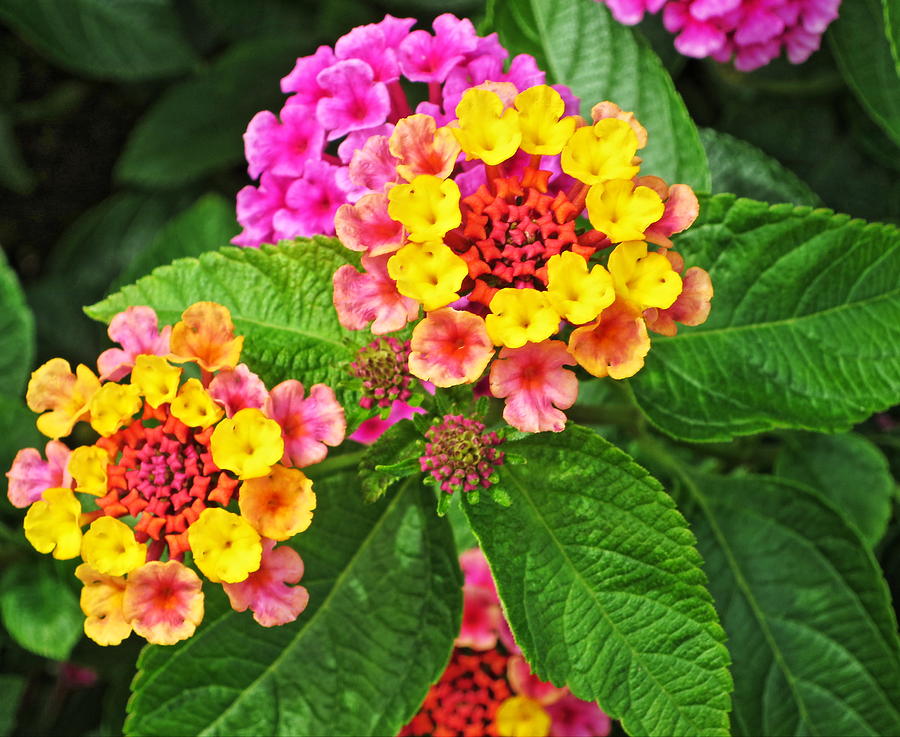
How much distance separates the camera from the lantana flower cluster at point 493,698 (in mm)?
1300

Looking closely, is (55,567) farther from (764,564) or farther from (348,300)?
(764,564)

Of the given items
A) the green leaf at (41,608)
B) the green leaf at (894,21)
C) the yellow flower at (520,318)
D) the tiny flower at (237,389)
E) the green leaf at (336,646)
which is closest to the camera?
the yellow flower at (520,318)

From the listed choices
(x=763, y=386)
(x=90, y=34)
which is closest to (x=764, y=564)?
(x=763, y=386)

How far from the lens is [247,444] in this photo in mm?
957

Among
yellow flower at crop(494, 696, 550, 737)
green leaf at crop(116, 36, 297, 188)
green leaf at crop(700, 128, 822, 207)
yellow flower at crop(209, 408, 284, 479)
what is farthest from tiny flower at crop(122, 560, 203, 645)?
green leaf at crop(116, 36, 297, 188)

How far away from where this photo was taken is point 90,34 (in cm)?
190

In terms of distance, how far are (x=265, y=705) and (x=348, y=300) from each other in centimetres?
48

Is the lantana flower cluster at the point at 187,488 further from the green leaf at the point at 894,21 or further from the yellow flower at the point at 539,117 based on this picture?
the green leaf at the point at 894,21

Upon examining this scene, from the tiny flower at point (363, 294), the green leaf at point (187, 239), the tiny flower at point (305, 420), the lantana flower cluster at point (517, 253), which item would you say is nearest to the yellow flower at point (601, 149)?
the lantana flower cluster at point (517, 253)

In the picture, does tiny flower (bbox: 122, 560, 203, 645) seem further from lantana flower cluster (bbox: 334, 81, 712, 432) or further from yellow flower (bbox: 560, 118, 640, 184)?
yellow flower (bbox: 560, 118, 640, 184)

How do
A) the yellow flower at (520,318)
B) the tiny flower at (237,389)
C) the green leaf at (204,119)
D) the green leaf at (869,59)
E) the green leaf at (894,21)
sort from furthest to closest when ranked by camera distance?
the green leaf at (204,119), the green leaf at (869,59), the green leaf at (894,21), the tiny flower at (237,389), the yellow flower at (520,318)

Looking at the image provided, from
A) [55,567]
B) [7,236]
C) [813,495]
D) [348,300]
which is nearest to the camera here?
[348,300]

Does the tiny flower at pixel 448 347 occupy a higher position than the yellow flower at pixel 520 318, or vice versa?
the yellow flower at pixel 520 318

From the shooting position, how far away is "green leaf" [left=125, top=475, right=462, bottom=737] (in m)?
1.11
